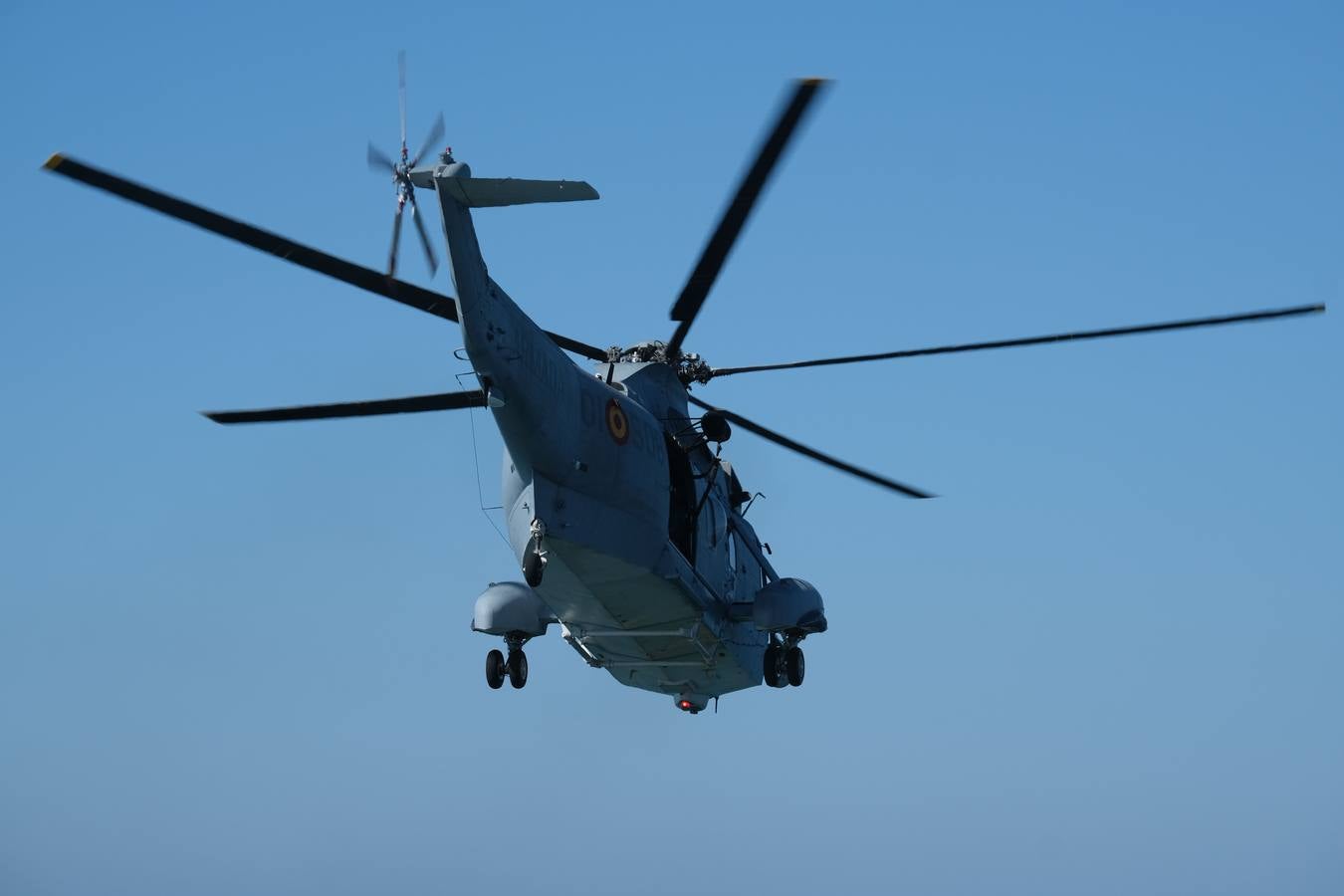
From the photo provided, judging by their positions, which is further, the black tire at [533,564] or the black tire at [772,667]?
the black tire at [772,667]

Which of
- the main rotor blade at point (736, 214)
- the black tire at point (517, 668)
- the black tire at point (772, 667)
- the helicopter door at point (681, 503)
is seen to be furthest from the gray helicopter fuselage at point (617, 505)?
the main rotor blade at point (736, 214)

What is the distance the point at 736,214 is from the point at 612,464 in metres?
4.34

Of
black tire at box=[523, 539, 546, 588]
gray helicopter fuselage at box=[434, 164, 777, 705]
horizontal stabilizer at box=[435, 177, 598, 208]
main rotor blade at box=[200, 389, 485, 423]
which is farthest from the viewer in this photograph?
main rotor blade at box=[200, 389, 485, 423]

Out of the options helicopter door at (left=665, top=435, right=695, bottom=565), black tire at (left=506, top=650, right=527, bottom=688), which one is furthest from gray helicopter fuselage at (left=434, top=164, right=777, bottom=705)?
black tire at (left=506, top=650, right=527, bottom=688)

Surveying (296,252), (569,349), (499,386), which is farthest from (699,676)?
(296,252)

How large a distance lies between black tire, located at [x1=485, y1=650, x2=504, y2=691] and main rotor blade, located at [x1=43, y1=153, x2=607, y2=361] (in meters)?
6.74

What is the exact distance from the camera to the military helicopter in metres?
20.4

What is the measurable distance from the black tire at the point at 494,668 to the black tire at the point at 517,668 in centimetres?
14

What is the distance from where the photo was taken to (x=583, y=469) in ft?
75.5

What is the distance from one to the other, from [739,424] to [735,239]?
647 cm

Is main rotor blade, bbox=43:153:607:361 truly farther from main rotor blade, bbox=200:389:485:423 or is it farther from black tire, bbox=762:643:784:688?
black tire, bbox=762:643:784:688

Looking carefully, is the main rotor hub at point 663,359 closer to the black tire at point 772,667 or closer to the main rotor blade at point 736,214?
the main rotor blade at point 736,214

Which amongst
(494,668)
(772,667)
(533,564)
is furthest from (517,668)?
(533,564)

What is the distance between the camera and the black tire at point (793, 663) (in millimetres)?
28266
